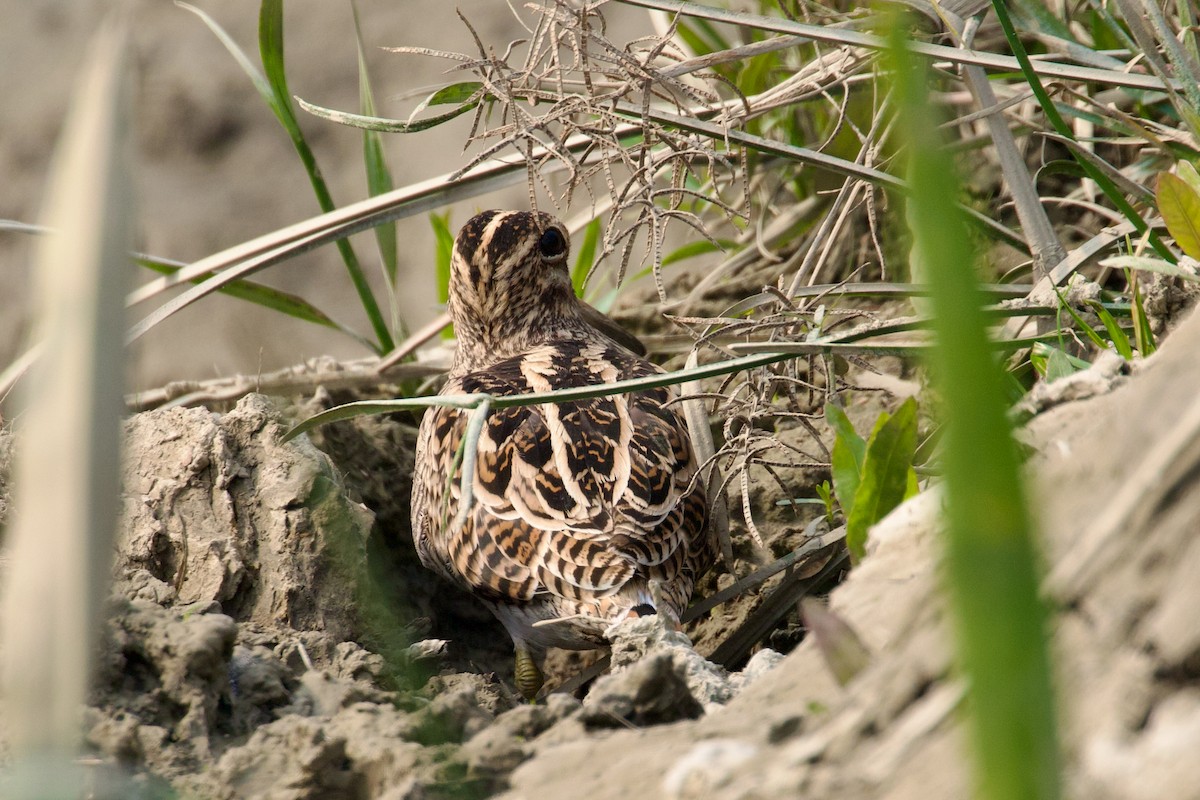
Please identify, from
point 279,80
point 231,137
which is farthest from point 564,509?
point 231,137

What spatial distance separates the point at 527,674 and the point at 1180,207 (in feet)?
7.33

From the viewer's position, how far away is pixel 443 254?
17.7ft

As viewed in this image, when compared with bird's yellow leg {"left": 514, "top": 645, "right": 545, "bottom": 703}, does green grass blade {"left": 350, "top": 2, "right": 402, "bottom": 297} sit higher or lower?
higher

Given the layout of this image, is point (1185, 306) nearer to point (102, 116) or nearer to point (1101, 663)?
point (1101, 663)

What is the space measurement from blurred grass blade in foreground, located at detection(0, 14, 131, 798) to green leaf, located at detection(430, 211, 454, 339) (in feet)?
13.7

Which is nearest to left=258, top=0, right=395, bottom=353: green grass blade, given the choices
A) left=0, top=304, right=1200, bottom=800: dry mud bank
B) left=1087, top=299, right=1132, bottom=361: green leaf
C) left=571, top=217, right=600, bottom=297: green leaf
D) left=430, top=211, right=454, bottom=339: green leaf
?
left=430, top=211, right=454, bottom=339: green leaf

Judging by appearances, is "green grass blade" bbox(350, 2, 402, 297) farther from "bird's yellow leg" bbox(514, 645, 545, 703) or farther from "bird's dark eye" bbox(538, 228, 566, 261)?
"bird's yellow leg" bbox(514, 645, 545, 703)

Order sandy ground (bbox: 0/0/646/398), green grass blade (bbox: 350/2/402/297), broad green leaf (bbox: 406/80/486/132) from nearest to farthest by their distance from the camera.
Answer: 1. broad green leaf (bbox: 406/80/486/132)
2. green grass blade (bbox: 350/2/402/297)
3. sandy ground (bbox: 0/0/646/398)

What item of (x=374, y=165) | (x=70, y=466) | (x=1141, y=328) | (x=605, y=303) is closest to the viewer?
(x=70, y=466)

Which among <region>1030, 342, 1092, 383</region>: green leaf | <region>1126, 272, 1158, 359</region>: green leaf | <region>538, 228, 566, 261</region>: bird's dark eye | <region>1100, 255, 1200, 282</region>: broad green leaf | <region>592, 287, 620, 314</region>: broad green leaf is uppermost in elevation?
<region>538, 228, 566, 261</region>: bird's dark eye

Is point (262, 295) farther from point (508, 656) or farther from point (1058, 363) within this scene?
point (1058, 363)

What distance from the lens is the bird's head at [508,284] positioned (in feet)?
15.6

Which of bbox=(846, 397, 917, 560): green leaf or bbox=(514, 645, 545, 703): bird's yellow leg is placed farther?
bbox=(514, 645, 545, 703): bird's yellow leg

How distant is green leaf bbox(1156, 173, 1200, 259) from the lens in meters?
2.94
